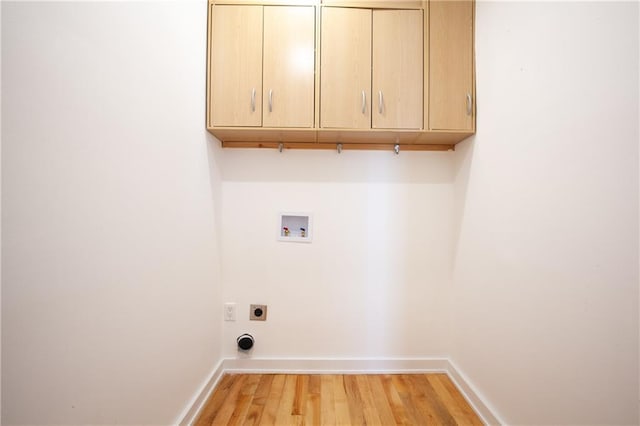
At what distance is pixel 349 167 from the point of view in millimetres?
1771

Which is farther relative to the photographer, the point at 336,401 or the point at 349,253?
the point at 349,253

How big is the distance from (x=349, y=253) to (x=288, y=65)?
1249 mm

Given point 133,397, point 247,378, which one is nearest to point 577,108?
point 133,397

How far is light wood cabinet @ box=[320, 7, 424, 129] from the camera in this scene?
1466 millimetres

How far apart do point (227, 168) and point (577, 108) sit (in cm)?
177

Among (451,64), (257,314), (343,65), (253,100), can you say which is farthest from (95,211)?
(451,64)

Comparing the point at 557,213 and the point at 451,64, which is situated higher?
the point at 451,64

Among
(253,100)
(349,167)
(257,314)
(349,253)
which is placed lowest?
(257,314)

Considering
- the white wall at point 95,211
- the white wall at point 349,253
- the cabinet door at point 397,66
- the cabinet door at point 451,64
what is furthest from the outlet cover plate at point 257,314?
the cabinet door at point 451,64

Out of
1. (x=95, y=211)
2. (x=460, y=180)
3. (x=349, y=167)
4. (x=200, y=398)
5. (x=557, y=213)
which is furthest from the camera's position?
(x=349, y=167)

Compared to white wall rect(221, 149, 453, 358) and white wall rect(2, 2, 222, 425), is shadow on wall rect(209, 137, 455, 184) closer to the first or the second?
white wall rect(221, 149, 453, 358)

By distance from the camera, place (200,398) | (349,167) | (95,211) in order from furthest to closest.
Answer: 1. (349,167)
2. (200,398)
3. (95,211)

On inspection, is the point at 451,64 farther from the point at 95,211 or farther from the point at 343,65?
the point at 95,211

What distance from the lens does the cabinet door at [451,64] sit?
1.47 metres
